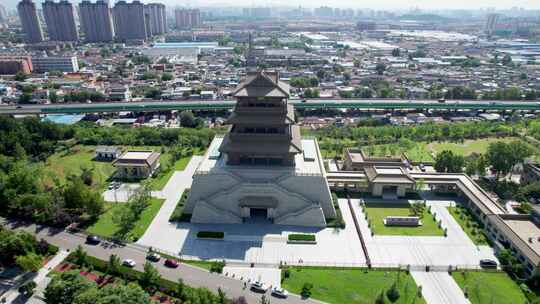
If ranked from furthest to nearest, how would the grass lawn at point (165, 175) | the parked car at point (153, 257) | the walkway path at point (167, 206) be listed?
1. the grass lawn at point (165, 175)
2. the walkway path at point (167, 206)
3. the parked car at point (153, 257)

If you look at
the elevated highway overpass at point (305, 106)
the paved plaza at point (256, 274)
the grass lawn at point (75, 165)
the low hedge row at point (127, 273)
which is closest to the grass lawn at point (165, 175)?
the grass lawn at point (75, 165)

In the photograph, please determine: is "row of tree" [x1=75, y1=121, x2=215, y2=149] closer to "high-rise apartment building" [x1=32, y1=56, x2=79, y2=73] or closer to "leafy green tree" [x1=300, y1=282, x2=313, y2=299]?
"leafy green tree" [x1=300, y1=282, x2=313, y2=299]

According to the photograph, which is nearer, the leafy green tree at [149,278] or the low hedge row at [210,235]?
the leafy green tree at [149,278]

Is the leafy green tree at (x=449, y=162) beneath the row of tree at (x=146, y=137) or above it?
above

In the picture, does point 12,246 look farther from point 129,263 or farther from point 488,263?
point 488,263

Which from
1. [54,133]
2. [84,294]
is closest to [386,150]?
[84,294]

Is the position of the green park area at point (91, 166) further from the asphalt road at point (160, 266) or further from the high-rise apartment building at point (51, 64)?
the high-rise apartment building at point (51, 64)

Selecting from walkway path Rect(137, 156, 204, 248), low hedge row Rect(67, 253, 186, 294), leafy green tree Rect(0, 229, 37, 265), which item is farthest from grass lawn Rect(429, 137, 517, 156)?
leafy green tree Rect(0, 229, 37, 265)
